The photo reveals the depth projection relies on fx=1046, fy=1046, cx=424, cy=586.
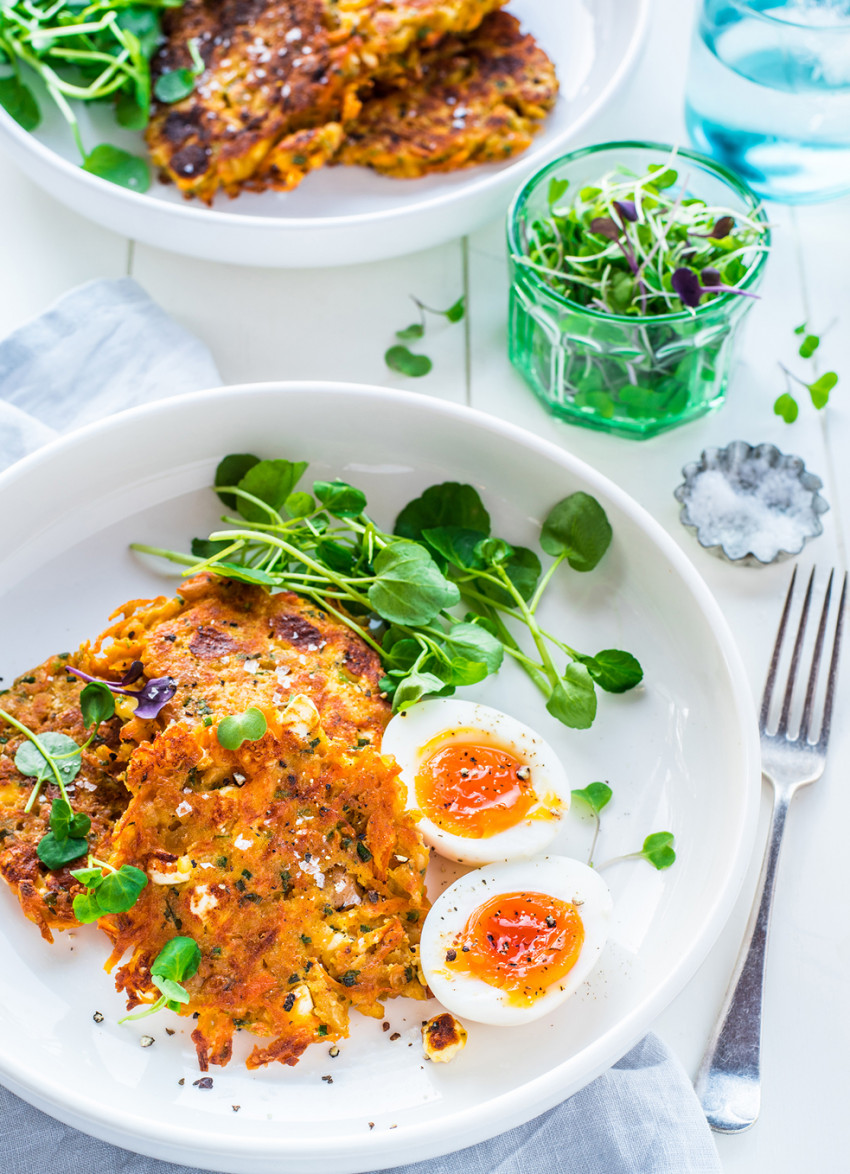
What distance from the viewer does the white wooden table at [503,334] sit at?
9.41ft

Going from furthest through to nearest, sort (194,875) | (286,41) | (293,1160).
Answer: (286,41) → (194,875) → (293,1160)

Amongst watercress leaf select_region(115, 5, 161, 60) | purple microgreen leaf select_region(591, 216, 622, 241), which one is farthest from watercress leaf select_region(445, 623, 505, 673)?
watercress leaf select_region(115, 5, 161, 60)

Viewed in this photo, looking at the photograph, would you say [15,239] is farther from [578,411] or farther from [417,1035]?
[417,1035]

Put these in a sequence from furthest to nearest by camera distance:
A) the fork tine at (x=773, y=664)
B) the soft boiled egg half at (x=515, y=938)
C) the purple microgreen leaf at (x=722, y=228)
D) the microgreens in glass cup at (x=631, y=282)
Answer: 1. the purple microgreen leaf at (x=722, y=228)
2. the microgreens in glass cup at (x=631, y=282)
3. the fork tine at (x=773, y=664)
4. the soft boiled egg half at (x=515, y=938)

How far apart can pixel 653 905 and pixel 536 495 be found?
1044mm

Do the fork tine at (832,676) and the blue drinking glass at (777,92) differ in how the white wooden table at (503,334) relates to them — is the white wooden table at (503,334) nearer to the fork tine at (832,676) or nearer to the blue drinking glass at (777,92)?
the fork tine at (832,676)

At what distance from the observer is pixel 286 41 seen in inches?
128

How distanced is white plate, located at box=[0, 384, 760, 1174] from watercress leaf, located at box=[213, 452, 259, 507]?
0.05 m

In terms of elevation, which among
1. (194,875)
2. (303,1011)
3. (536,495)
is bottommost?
(303,1011)

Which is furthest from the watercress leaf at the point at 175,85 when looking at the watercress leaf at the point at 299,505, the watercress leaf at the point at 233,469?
the watercress leaf at the point at 299,505

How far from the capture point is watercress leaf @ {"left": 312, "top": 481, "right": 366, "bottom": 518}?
8.46 ft

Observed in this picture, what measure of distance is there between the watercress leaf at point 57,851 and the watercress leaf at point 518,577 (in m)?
1.14

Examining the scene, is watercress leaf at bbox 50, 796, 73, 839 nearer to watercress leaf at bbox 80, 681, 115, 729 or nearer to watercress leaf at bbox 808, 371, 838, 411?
watercress leaf at bbox 80, 681, 115, 729

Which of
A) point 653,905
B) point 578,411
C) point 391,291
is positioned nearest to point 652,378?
point 578,411
